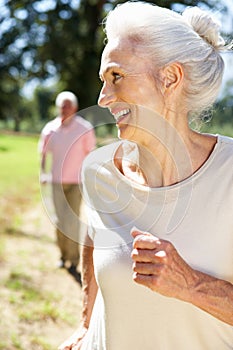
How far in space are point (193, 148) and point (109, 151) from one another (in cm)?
28

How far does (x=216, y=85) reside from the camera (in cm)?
153

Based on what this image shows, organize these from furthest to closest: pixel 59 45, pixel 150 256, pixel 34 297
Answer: pixel 59 45 < pixel 34 297 < pixel 150 256

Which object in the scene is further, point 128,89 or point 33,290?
point 33,290

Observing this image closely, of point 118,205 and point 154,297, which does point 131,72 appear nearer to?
point 118,205

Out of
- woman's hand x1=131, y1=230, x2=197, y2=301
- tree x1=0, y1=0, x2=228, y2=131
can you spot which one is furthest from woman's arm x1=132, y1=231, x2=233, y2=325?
tree x1=0, y1=0, x2=228, y2=131

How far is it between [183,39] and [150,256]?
1.81ft

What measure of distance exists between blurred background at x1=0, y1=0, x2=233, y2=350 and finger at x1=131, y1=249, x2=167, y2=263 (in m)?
0.45

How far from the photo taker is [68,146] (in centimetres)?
536

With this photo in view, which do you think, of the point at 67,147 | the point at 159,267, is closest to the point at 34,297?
the point at 67,147

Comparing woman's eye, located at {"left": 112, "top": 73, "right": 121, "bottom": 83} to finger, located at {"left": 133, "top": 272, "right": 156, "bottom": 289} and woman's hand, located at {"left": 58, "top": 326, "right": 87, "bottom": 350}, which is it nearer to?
finger, located at {"left": 133, "top": 272, "right": 156, "bottom": 289}

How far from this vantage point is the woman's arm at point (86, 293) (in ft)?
5.47

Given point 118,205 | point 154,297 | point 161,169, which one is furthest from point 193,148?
point 154,297

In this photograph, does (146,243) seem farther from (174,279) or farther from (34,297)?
(34,297)

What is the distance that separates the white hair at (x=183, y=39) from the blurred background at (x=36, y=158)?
0.12 metres
